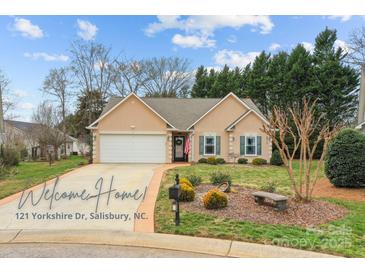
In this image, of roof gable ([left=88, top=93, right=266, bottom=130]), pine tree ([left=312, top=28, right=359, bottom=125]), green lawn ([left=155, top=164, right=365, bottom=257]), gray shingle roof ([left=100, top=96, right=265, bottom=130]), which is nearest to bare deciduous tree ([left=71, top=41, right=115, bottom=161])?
gray shingle roof ([left=100, top=96, right=265, bottom=130])

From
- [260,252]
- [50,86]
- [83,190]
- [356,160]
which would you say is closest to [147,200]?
[83,190]

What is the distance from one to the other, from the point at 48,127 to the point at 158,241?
1196 inches

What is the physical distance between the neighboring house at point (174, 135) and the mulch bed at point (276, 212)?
13337mm

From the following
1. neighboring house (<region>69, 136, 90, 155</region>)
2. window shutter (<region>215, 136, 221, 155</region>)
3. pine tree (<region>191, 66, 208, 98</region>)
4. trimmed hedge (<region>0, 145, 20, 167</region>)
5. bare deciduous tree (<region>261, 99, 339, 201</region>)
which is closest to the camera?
bare deciduous tree (<region>261, 99, 339, 201</region>)

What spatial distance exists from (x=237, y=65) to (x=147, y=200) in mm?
33875

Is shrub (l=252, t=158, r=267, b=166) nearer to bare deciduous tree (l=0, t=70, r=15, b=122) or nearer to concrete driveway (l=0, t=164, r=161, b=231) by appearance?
concrete driveway (l=0, t=164, r=161, b=231)

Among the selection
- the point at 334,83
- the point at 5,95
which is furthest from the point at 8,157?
the point at 334,83

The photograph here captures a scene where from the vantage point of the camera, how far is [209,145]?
901 inches

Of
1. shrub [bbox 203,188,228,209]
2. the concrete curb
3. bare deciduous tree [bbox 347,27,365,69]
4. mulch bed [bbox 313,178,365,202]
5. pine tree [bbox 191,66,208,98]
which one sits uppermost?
bare deciduous tree [bbox 347,27,365,69]

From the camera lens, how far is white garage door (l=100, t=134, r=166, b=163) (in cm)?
2192

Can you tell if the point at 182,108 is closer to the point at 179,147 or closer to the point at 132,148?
the point at 179,147

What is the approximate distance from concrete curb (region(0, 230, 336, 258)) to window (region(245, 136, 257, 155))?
17.3 metres

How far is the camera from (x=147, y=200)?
30.5 ft
